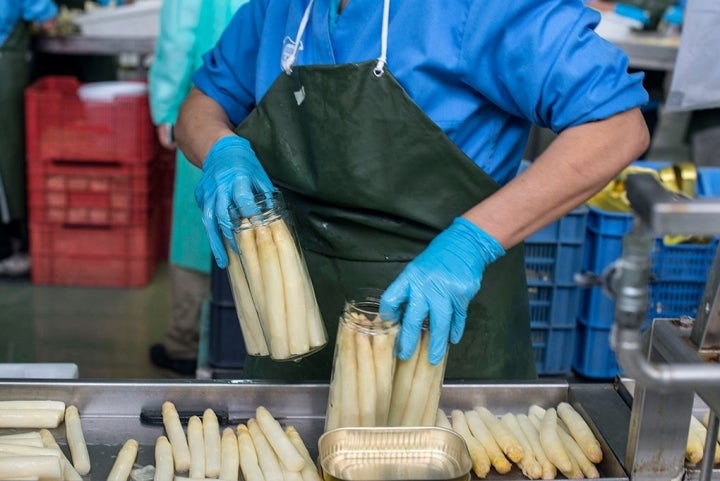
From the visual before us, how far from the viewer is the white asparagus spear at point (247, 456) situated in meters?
1.74

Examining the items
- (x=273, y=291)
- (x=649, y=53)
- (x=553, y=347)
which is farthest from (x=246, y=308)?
(x=649, y=53)

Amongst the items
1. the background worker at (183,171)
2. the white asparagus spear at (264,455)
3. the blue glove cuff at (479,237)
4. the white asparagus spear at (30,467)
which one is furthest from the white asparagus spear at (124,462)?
the background worker at (183,171)

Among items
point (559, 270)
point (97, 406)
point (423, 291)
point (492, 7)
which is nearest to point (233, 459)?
point (97, 406)

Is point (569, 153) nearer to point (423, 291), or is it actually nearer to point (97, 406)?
point (423, 291)

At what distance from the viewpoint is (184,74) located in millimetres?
4188

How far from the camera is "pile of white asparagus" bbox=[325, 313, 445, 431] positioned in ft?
5.51

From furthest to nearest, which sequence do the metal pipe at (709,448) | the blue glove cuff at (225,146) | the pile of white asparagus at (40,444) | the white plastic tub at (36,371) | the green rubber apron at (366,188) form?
1. the white plastic tub at (36,371)
2. the blue glove cuff at (225,146)
3. the green rubber apron at (366,188)
4. the pile of white asparagus at (40,444)
5. the metal pipe at (709,448)

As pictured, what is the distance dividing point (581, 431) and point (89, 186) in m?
3.95

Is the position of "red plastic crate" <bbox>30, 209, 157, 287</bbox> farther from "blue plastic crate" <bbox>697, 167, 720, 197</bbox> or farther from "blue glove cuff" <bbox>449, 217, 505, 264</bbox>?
"blue glove cuff" <bbox>449, 217, 505, 264</bbox>

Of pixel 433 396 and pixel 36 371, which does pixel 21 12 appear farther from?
pixel 433 396

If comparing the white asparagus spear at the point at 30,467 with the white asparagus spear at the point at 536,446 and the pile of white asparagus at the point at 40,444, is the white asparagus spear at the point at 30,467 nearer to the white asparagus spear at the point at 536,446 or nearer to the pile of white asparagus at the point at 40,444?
the pile of white asparagus at the point at 40,444

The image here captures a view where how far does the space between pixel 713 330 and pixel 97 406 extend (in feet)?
3.97

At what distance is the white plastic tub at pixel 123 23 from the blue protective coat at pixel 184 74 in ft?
5.08

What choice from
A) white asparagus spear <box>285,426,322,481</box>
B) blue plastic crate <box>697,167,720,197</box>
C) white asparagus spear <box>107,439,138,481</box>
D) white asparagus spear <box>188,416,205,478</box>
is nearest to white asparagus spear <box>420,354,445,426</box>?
white asparagus spear <box>285,426,322,481</box>
